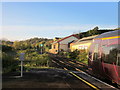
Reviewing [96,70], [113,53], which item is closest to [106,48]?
[113,53]

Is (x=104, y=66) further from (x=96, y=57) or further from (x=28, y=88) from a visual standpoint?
(x=28, y=88)

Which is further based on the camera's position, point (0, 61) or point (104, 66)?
point (0, 61)

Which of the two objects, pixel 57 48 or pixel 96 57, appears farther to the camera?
pixel 57 48

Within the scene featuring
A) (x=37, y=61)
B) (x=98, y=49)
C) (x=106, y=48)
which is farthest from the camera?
(x=37, y=61)

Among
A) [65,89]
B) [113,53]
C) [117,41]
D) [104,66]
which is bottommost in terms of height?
[65,89]

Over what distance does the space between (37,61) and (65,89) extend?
12545 mm

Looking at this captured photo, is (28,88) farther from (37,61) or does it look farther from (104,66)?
(37,61)

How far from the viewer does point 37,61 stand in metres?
18.6

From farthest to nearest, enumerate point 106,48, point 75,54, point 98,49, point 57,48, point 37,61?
1. point 57,48
2. point 75,54
3. point 37,61
4. point 98,49
5. point 106,48

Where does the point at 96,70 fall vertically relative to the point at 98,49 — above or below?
below

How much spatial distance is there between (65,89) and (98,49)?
3923 mm

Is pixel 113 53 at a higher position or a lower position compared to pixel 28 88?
higher

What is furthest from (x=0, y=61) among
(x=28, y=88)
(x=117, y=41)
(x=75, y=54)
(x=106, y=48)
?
(x=75, y=54)

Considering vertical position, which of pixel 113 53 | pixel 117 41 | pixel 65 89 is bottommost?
pixel 65 89
